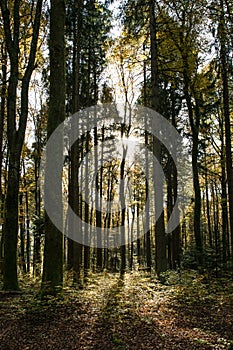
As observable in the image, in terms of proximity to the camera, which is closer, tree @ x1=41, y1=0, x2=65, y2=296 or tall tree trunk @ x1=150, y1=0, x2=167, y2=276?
tree @ x1=41, y1=0, x2=65, y2=296

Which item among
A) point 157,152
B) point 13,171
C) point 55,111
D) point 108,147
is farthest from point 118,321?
point 108,147

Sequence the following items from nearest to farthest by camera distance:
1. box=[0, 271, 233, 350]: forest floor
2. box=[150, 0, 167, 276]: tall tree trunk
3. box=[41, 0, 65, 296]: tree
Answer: box=[0, 271, 233, 350]: forest floor, box=[41, 0, 65, 296]: tree, box=[150, 0, 167, 276]: tall tree trunk

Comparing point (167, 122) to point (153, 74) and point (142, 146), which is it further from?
point (153, 74)

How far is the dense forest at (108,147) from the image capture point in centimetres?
640

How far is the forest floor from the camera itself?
16.8 ft

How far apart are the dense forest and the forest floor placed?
33 mm

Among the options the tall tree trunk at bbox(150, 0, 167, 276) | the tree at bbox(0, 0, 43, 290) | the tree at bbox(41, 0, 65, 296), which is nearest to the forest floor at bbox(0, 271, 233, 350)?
the tree at bbox(41, 0, 65, 296)

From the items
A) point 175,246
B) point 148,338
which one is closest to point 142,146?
point 175,246

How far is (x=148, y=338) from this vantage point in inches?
211

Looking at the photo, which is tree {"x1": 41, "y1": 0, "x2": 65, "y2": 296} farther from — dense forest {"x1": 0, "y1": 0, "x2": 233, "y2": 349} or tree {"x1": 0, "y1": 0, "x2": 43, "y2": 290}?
tree {"x1": 0, "y1": 0, "x2": 43, "y2": 290}

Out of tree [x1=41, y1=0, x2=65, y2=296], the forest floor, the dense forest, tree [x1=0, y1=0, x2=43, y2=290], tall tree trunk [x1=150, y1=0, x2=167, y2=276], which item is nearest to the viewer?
the forest floor

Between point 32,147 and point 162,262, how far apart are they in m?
13.9

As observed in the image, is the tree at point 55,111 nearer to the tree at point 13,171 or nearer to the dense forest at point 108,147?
the dense forest at point 108,147

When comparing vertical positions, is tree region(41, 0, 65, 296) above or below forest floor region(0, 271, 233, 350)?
above
